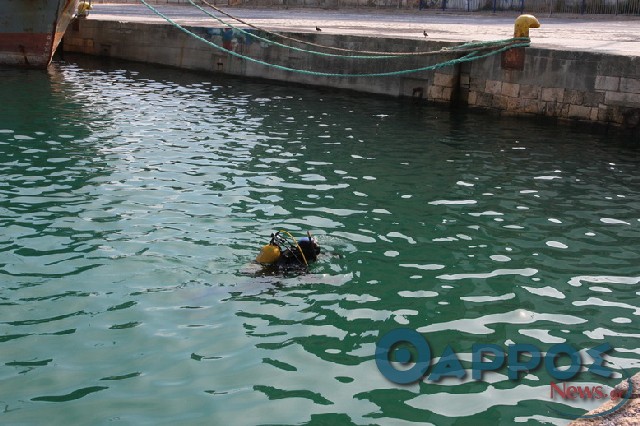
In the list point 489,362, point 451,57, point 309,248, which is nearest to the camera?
point 489,362

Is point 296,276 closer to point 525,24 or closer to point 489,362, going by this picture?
point 489,362

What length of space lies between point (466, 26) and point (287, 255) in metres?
18.6

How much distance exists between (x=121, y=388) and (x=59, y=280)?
81.8 inches

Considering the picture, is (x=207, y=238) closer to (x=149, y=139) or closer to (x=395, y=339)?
(x=395, y=339)

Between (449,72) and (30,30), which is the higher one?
(30,30)

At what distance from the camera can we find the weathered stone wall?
1470 centimetres

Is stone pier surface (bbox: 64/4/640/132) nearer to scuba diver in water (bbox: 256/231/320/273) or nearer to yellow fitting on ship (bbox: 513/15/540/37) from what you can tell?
yellow fitting on ship (bbox: 513/15/540/37)

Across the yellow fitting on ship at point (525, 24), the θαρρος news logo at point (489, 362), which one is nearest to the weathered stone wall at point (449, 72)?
the yellow fitting on ship at point (525, 24)

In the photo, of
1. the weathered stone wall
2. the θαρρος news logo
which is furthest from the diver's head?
the weathered stone wall

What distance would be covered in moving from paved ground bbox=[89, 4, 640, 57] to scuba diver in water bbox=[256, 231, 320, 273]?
9793mm

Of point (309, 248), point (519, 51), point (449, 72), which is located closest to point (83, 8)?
point (449, 72)

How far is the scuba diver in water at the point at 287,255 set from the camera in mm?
7258

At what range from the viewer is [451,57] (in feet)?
55.2

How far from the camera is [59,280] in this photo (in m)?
7.13
